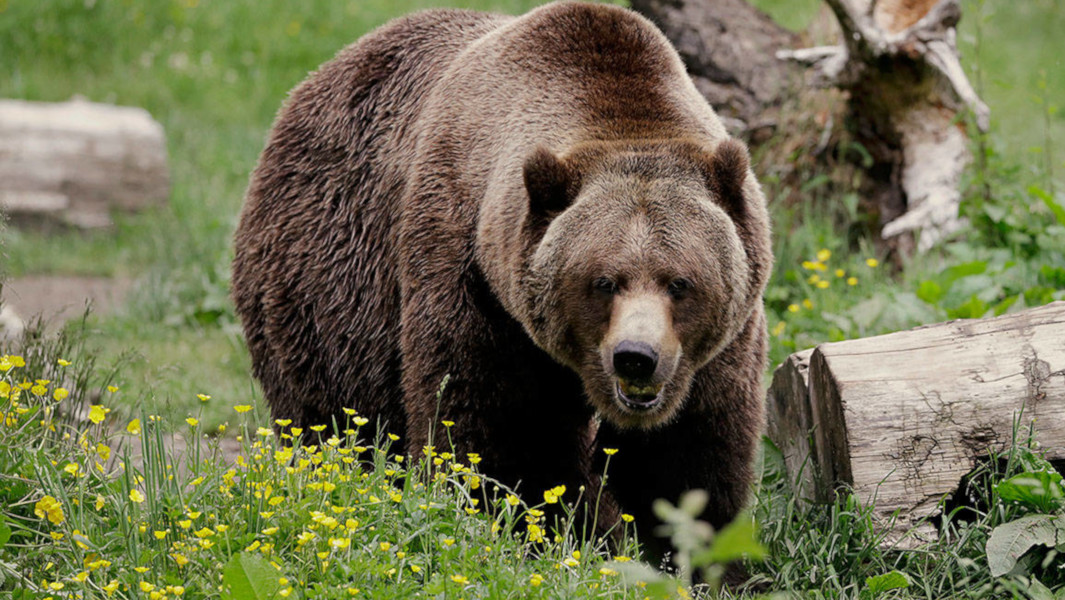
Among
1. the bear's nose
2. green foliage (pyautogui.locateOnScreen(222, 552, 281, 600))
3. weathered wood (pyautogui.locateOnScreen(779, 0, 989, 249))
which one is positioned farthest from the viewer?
weathered wood (pyautogui.locateOnScreen(779, 0, 989, 249))

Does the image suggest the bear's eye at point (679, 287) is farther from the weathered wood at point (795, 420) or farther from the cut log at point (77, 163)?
the cut log at point (77, 163)

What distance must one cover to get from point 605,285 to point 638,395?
1.22 feet

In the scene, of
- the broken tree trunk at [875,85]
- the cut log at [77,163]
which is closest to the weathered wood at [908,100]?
the broken tree trunk at [875,85]

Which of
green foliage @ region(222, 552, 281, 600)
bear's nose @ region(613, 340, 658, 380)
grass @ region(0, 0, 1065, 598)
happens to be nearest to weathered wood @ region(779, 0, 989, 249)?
grass @ region(0, 0, 1065, 598)

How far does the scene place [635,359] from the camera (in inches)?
146

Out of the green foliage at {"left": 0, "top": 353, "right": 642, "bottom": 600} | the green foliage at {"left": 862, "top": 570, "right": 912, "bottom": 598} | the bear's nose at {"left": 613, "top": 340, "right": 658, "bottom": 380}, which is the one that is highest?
the bear's nose at {"left": 613, "top": 340, "right": 658, "bottom": 380}

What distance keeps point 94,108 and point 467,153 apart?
22.8 ft

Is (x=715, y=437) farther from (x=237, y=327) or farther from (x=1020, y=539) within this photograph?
(x=237, y=327)

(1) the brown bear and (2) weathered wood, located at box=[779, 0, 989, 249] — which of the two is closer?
(1) the brown bear

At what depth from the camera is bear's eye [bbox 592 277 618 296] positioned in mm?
3889

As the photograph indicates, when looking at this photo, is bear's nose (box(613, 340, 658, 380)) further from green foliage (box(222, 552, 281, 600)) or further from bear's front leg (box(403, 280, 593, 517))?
green foliage (box(222, 552, 281, 600))

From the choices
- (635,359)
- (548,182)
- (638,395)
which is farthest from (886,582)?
(548,182)

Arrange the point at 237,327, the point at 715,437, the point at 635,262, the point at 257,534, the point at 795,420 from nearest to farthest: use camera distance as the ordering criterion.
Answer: the point at 257,534
the point at 635,262
the point at 715,437
the point at 795,420
the point at 237,327

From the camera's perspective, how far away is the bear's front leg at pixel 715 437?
14.3ft
